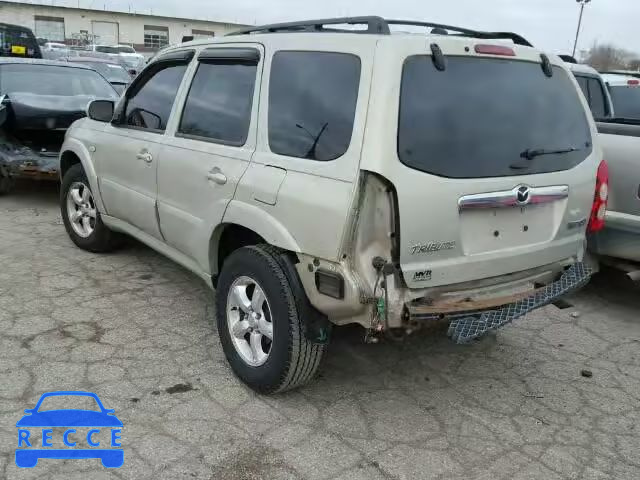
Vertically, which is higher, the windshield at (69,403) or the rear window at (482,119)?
the rear window at (482,119)

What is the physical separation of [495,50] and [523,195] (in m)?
0.73

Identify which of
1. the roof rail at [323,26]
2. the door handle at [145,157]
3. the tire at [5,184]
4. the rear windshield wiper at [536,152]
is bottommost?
the tire at [5,184]

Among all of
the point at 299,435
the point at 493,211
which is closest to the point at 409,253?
the point at 493,211

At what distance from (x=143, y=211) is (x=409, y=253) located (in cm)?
232

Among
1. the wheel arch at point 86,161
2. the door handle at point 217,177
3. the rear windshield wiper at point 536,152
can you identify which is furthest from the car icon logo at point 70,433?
the rear windshield wiper at point 536,152

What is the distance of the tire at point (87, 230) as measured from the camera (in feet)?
17.5

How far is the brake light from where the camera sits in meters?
2.98

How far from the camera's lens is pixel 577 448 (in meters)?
3.00

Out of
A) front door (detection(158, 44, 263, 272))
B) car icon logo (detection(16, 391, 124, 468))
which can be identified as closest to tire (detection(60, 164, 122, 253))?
front door (detection(158, 44, 263, 272))

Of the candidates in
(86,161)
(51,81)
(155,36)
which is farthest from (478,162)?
(155,36)

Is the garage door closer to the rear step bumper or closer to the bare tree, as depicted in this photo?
the bare tree

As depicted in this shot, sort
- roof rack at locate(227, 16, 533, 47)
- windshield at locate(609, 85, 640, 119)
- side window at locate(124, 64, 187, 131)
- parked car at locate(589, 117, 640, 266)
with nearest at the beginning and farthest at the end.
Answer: roof rack at locate(227, 16, 533, 47)
side window at locate(124, 64, 187, 131)
parked car at locate(589, 117, 640, 266)
windshield at locate(609, 85, 640, 119)

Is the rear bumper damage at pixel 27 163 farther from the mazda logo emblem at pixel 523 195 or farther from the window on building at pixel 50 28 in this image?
the window on building at pixel 50 28

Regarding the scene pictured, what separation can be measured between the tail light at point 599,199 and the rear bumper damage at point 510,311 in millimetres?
263
